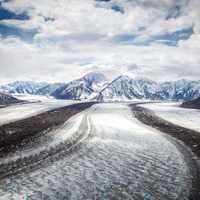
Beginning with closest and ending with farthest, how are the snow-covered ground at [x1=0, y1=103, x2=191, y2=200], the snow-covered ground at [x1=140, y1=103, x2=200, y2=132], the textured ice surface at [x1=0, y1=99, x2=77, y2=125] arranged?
the snow-covered ground at [x1=0, y1=103, x2=191, y2=200] → the snow-covered ground at [x1=140, y1=103, x2=200, y2=132] → the textured ice surface at [x1=0, y1=99, x2=77, y2=125]

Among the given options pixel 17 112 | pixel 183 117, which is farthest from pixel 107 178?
pixel 17 112

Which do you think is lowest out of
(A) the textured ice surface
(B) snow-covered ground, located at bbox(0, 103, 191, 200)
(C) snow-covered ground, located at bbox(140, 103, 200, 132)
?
(C) snow-covered ground, located at bbox(140, 103, 200, 132)

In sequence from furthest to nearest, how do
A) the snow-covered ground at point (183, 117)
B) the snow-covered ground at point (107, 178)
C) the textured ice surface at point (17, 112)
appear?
the textured ice surface at point (17, 112) < the snow-covered ground at point (183, 117) < the snow-covered ground at point (107, 178)

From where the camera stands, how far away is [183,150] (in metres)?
21.1

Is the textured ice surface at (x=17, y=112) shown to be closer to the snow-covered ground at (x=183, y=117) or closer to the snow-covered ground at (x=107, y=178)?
the snow-covered ground at (x=107, y=178)

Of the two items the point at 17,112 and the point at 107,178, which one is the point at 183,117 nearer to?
the point at 17,112

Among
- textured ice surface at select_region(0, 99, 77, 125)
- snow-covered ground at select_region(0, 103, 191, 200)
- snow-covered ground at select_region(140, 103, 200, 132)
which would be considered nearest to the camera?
snow-covered ground at select_region(0, 103, 191, 200)

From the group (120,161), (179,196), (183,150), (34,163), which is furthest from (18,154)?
(183,150)

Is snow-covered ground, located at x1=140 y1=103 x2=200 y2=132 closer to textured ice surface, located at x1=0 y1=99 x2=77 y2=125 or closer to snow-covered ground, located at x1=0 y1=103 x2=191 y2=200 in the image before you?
snow-covered ground, located at x1=0 y1=103 x2=191 y2=200

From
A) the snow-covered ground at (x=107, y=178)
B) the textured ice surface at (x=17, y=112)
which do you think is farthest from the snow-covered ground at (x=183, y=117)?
the textured ice surface at (x=17, y=112)

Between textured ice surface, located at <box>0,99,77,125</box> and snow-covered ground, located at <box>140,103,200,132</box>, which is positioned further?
textured ice surface, located at <box>0,99,77,125</box>

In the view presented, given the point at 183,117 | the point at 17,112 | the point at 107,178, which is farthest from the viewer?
the point at 17,112

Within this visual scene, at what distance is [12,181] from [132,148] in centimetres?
1198

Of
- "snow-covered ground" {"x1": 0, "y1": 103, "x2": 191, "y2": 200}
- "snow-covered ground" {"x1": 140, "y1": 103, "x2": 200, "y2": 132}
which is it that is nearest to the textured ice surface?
"snow-covered ground" {"x1": 0, "y1": 103, "x2": 191, "y2": 200}
